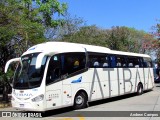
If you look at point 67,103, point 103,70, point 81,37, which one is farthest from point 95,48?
point 81,37

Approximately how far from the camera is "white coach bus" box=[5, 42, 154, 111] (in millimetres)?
13617

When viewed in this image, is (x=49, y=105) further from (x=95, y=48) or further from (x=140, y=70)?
(x=140, y=70)

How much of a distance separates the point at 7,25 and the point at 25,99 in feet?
19.6

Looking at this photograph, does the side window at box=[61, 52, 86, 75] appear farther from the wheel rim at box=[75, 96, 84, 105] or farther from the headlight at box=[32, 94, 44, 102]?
the headlight at box=[32, 94, 44, 102]

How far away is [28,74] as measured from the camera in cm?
1384

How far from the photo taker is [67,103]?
14758 mm

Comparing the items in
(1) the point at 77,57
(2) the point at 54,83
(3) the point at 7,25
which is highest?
(3) the point at 7,25

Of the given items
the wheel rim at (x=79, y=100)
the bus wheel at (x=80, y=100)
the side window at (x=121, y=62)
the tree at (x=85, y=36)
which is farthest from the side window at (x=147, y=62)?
the tree at (x=85, y=36)

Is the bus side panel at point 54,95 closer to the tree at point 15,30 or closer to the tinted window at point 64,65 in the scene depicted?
the tinted window at point 64,65

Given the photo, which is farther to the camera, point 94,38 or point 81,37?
point 94,38

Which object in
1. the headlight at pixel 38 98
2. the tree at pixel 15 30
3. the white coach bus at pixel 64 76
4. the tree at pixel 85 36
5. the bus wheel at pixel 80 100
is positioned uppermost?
the tree at pixel 85 36

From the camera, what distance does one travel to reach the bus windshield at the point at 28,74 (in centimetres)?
1365

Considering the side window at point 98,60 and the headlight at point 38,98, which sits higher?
the side window at point 98,60

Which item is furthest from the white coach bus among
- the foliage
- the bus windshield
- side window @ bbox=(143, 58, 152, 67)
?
the foliage
